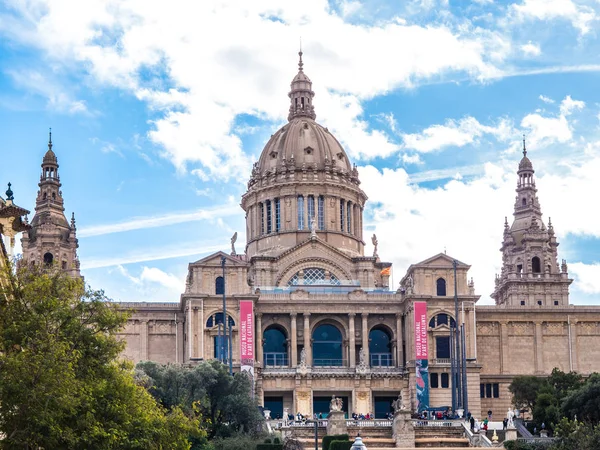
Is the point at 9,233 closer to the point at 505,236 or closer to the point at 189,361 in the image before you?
the point at 189,361

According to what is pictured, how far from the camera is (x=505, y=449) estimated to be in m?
79.5

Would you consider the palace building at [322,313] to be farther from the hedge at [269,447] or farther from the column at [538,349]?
the hedge at [269,447]

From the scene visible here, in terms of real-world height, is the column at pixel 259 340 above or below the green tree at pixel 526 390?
above

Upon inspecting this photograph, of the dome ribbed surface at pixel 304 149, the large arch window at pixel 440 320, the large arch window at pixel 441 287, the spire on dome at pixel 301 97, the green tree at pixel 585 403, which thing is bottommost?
the green tree at pixel 585 403

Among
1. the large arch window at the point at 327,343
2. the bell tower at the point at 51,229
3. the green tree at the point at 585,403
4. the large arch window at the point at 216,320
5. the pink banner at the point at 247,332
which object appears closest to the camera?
the green tree at the point at 585,403

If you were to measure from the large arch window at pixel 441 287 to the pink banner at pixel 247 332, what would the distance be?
17340mm

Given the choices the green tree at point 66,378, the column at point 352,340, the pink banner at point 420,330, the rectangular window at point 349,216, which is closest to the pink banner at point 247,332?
the column at point 352,340

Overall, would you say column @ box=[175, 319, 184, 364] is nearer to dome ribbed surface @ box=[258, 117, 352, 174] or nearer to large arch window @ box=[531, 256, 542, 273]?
dome ribbed surface @ box=[258, 117, 352, 174]

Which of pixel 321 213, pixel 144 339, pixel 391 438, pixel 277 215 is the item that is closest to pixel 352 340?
pixel 321 213

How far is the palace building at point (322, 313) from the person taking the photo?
113m

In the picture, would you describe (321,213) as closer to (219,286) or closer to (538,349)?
(219,286)

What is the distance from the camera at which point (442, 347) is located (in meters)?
116

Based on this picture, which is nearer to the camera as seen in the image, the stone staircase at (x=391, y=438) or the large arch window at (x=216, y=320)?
the stone staircase at (x=391, y=438)

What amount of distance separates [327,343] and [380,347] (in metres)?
4.98
